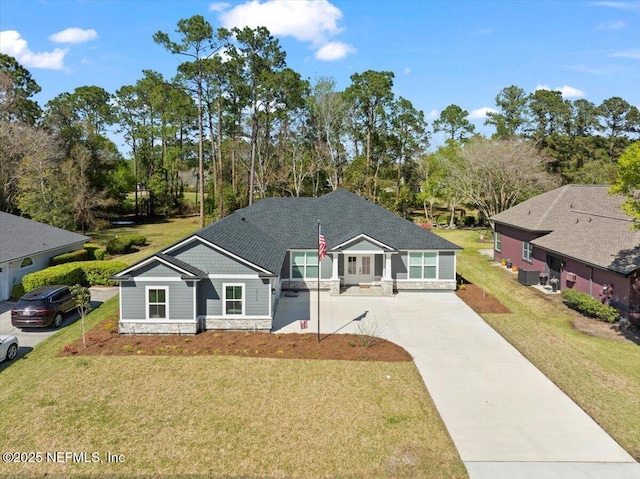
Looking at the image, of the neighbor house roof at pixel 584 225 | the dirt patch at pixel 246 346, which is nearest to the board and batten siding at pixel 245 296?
the dirt patch at pixel 246 346

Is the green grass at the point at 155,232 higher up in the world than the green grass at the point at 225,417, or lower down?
higher up

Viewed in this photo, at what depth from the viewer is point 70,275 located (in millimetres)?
23719

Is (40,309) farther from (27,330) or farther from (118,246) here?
(118,246)

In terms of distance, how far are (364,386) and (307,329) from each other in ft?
18.7

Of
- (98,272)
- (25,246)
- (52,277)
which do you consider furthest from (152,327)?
(25,246)

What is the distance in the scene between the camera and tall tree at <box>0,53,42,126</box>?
4303cm

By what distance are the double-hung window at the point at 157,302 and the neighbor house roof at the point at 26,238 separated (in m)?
10.2

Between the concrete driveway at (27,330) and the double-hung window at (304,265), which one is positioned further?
the double-hung window at (304,265)

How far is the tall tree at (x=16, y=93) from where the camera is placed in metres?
43.0

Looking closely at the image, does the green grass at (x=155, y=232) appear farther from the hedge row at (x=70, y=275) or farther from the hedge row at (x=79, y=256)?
the hedge row at (x=70, y=275)

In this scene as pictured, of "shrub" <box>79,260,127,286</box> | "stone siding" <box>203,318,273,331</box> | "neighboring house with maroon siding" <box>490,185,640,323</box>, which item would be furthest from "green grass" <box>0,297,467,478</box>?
"neighboring house with maroon siding" <box>490,185,640,323</box>

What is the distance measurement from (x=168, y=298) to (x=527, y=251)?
23.2 meters

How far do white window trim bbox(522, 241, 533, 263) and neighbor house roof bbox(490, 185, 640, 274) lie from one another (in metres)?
1.24

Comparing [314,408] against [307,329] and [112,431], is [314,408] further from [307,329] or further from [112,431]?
[307,329]
